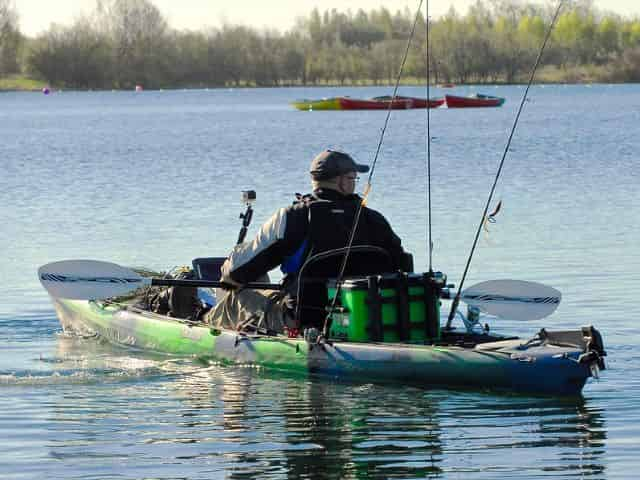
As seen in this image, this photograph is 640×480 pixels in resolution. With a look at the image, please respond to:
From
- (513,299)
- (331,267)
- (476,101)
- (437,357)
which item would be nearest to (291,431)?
(437,357)

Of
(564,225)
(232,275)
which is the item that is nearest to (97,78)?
(564,225)

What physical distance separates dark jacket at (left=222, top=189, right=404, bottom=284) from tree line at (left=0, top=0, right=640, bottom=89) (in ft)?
351

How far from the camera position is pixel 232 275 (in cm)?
995

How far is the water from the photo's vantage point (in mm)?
8141

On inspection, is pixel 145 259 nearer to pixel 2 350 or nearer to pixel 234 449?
pixel 2 350

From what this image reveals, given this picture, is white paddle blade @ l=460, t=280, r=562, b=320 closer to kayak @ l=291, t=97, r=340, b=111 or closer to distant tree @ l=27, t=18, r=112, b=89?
kayak @ l=291, t=97, r=340, b=111

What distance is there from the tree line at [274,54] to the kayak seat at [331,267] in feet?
351

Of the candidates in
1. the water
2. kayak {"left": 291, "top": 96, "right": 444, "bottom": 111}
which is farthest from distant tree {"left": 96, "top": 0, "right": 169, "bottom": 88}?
the water

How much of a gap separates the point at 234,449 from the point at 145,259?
28.7 feet

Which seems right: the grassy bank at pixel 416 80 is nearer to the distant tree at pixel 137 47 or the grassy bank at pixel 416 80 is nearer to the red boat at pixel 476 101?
the distant tree at pixel 137 47

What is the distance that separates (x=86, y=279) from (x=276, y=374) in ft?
6.65

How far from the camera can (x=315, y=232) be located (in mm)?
9570

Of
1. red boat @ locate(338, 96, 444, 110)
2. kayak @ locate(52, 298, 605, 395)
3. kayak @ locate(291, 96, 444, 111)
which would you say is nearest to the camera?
kayak @ locate(52, 298, 605, 395)

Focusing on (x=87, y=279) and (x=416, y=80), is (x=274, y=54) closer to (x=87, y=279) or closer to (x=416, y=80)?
(x=416, y=80)
